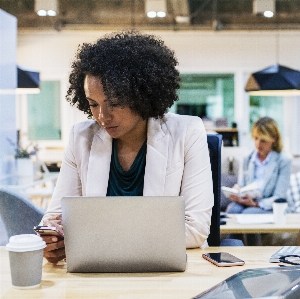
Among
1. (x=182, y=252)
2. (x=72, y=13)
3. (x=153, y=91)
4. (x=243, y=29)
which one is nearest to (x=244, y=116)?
(x=243, y=29)

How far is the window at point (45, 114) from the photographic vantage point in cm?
941

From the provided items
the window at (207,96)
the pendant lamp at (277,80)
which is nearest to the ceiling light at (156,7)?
the pendant lamp at (277,80)

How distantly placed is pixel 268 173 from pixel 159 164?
9.13 ft

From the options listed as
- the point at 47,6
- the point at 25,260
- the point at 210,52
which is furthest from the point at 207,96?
the point at 25,260

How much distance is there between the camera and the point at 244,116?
9.16 metres

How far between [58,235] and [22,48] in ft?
27.7

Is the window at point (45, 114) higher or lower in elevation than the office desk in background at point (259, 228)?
higher

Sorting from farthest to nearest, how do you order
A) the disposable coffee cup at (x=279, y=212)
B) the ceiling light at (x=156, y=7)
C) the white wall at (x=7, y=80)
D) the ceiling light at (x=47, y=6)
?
1. the ceiling light at (x=156, y=7)
2. the ceiling light at (x=47, y=6)
3. the white wall at (x=7, y=80)
4. the disposable coffee cup at (x=279, y=212)

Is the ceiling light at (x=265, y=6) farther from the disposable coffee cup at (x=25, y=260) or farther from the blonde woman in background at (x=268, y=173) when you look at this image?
the disposable coffee cup at (x=25, y=260)

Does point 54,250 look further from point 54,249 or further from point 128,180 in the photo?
point 128,180

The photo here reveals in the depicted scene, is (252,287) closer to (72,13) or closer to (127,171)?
(127,171)

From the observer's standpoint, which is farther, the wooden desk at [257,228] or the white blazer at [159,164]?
the wooden desk at [257,228]

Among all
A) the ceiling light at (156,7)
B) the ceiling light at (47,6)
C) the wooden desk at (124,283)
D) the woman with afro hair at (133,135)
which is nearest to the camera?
the wooden desk at (124,283)

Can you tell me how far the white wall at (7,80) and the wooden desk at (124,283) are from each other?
2.34m
